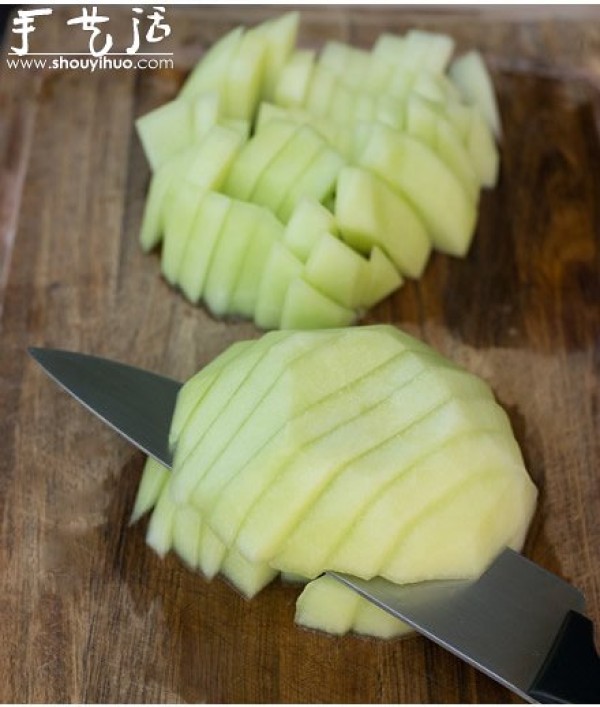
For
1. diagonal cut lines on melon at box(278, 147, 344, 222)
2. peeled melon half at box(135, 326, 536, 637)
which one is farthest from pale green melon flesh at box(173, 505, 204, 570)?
diagonal cut lines on melon at box(278, 147, 344, 222)

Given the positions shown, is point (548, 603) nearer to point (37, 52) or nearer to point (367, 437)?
point (367, 437)

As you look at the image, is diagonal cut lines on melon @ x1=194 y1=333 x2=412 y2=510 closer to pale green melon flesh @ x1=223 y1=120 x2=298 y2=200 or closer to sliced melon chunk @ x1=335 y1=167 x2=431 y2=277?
sliced melon chunk @ x1=335 y1=167 x2=431 y2=277

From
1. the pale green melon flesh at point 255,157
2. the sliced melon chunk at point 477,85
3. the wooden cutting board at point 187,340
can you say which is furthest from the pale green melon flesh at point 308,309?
the sliced melon chunk at point 477,85

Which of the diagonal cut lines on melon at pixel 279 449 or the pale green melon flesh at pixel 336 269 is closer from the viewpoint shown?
the diagonal cut lines on melon at pixel 279 449

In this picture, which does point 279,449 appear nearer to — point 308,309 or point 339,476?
point 339,476

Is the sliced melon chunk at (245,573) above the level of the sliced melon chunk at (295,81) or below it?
below

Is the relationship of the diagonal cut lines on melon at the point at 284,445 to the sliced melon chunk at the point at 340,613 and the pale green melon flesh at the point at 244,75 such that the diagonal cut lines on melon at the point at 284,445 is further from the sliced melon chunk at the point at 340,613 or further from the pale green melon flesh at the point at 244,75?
the pale green melon flesh at the point at 244,75

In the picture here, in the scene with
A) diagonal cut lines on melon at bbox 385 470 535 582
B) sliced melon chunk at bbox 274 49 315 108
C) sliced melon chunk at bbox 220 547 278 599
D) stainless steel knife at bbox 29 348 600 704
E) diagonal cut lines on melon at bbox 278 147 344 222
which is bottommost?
sliced melon chunk at bbox 220 547 278 599
